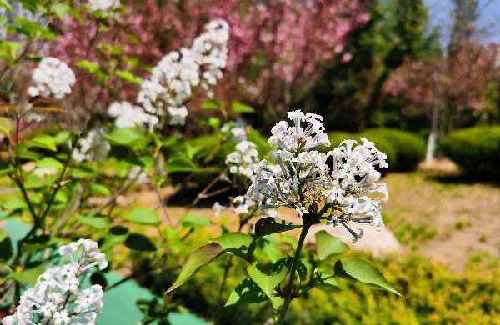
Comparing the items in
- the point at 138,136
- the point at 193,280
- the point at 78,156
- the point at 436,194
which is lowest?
the point at 436,194

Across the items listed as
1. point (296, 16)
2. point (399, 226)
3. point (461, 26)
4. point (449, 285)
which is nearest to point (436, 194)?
point (399, 226)

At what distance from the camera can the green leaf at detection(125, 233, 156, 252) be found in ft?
6.74

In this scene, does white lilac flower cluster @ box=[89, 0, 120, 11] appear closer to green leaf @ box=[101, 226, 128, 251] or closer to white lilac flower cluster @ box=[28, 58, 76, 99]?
white lilac flower cluster @ box=[28, 58, 76, 99]

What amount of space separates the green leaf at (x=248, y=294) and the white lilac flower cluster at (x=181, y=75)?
4.70 feet

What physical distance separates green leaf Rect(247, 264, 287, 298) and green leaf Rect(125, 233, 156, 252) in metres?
0.87

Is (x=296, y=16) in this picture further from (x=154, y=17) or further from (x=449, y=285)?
(x=449, y=285)

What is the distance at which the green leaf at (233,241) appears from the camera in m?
1.31

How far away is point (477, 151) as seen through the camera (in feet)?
42.2

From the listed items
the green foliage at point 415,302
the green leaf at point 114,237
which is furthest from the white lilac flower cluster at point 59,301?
the green foliage at point 415,302

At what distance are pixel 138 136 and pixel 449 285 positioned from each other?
3.03m

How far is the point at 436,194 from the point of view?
11.7 m

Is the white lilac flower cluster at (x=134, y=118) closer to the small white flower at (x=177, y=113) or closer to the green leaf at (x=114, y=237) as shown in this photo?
the small white flower at (x=177, y=113)

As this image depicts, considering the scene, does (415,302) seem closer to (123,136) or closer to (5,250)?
(123,136)

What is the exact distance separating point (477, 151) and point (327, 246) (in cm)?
1247
